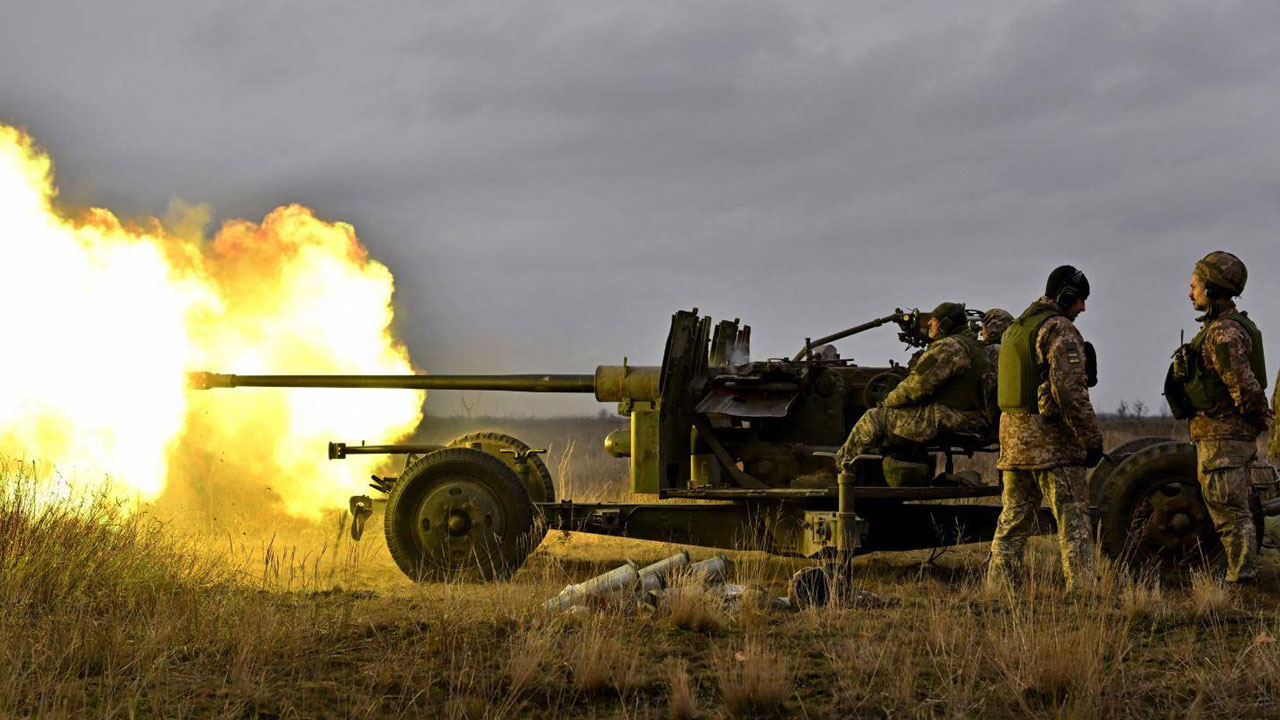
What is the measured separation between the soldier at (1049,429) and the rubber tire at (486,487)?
3.73 metres

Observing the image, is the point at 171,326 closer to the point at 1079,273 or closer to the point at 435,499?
the point at 435,499

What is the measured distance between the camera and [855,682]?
203 inches

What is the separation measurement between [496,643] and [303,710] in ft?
4.21

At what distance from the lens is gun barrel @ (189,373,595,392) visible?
10648mm

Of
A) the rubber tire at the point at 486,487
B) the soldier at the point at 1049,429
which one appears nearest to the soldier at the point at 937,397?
the soldier at the point at 1049,429

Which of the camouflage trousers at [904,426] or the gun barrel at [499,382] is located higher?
the gun barrel at [499,382]

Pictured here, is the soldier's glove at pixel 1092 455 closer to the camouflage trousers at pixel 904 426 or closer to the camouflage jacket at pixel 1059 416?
the camouflage jacket at pixel 1059 416

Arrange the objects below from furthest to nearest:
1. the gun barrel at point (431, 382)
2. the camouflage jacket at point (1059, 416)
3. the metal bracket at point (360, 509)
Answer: the gun barrel at point (431, 382), the metal bracket at point (360, 509), the camouflage jacket at point (1059, 416)

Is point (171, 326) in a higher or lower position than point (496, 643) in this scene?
higher

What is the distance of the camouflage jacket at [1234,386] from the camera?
25.1 ft

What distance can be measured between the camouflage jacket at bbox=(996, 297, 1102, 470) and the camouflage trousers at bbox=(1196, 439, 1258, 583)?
37.3 inches

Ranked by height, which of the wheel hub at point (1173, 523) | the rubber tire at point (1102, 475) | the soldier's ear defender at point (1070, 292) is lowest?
the wheel hub at point (1173, 523)

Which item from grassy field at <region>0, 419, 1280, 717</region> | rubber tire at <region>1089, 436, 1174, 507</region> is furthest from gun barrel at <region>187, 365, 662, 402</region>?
rubber tire at <region>1089, 436, 1174, 507</region>

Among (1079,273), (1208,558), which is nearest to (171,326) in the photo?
(1079,273)
